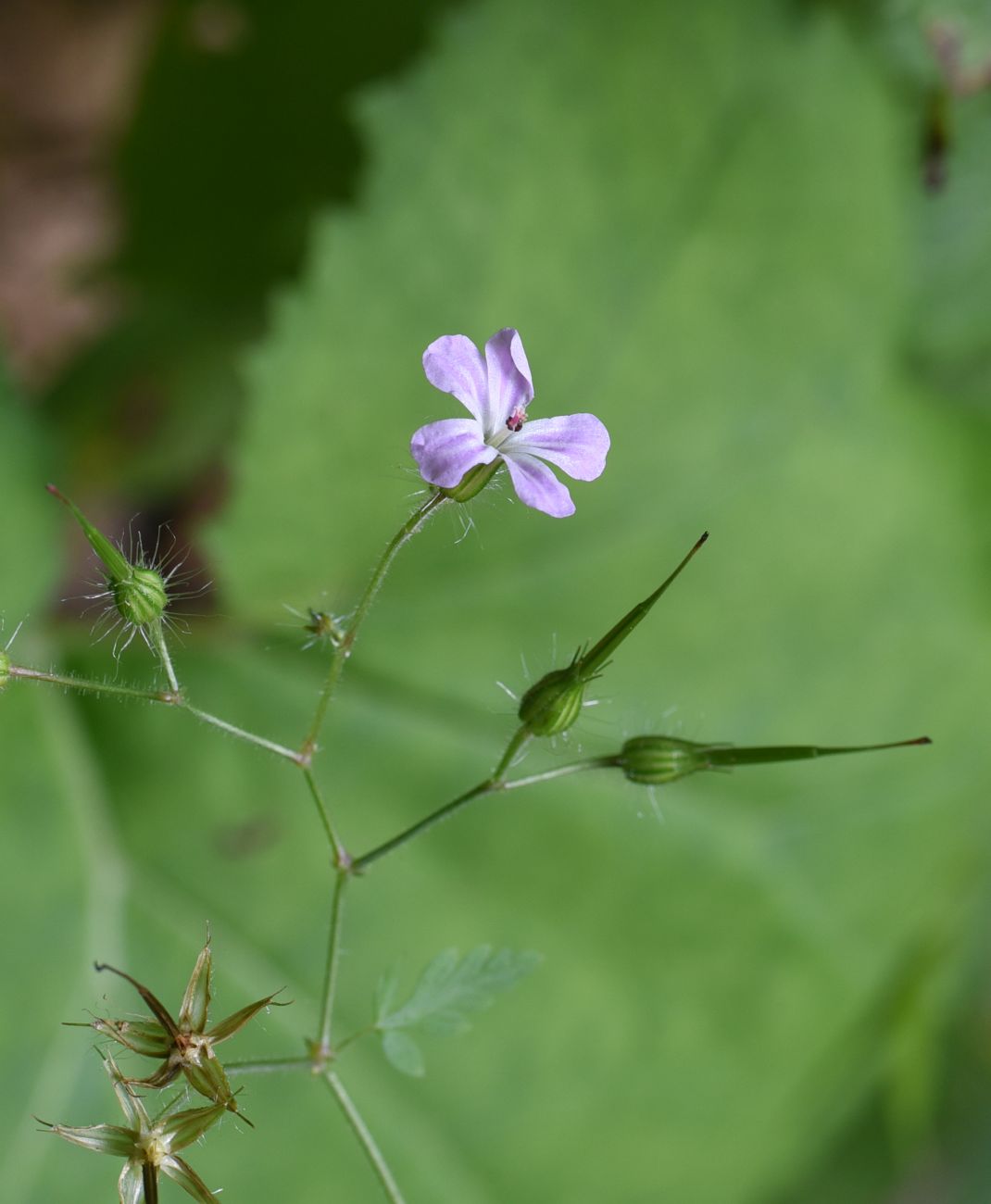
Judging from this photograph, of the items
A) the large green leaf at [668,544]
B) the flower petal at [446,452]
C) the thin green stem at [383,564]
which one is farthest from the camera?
the large green leaf at [668,544]

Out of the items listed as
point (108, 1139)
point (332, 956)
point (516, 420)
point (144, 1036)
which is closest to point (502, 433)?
point (516, 420)

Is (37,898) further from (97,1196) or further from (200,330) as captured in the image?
(200,330)

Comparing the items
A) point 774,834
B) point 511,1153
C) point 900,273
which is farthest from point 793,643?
point 511,1153

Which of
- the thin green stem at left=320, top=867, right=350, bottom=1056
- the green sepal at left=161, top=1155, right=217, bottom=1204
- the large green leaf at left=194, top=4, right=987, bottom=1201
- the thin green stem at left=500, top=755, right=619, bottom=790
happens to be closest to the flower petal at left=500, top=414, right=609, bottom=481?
the thin green stem at left=500, top=755, right=619, bottom=790

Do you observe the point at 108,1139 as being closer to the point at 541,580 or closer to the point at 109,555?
A: the point at 109,555

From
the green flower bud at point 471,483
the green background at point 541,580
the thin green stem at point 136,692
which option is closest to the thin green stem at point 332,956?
the thin green stem at point 136,692

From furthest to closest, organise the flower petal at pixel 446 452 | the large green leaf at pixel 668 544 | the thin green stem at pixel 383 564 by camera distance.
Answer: the large green leaf at pixel 668 544, the thin green stem at pixel 383 564, the flower petal at pixel 446 452

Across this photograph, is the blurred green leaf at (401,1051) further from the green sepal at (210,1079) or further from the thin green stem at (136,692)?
the thin green stem at (136,692)
